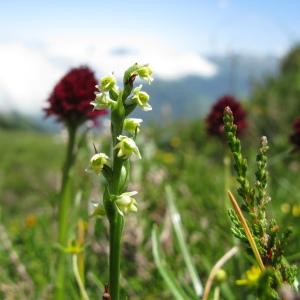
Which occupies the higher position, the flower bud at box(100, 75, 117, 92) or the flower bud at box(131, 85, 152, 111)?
the flower bud at box(100, 75, 117, 92)

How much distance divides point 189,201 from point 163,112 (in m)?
1.90

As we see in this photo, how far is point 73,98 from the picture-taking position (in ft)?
5.77

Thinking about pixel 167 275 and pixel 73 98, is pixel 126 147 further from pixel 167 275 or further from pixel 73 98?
pixel 73 98

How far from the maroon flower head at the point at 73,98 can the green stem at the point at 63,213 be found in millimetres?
44

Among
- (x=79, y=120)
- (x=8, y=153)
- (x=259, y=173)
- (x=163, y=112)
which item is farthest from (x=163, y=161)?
(x=8, y=153)

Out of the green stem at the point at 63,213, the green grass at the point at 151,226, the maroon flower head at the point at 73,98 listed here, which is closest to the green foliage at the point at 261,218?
the green grass at the point at 151,226

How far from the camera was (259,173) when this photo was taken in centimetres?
65

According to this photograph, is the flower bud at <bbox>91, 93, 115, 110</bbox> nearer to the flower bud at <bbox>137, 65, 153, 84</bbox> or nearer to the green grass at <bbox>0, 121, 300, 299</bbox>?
the flower bud at <bbox>137, 65, 153, 84</bbox>

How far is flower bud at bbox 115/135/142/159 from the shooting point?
2.24 feet

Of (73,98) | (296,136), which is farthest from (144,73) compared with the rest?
(296,136)

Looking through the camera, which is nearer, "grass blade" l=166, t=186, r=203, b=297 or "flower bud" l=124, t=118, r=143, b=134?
"flower bud" l=124, t=118, r=143, b=134

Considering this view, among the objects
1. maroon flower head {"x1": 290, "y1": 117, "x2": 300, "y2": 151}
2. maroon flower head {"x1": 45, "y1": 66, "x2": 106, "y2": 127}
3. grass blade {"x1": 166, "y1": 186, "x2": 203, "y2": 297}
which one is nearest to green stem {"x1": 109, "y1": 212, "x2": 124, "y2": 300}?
grass blade {"x1": 166, "y1": 186, "x2": 203, "y2": 297}

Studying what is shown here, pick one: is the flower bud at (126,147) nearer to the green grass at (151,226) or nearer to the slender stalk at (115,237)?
the slender stalk at (115,237)

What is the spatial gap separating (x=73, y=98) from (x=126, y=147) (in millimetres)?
1104
